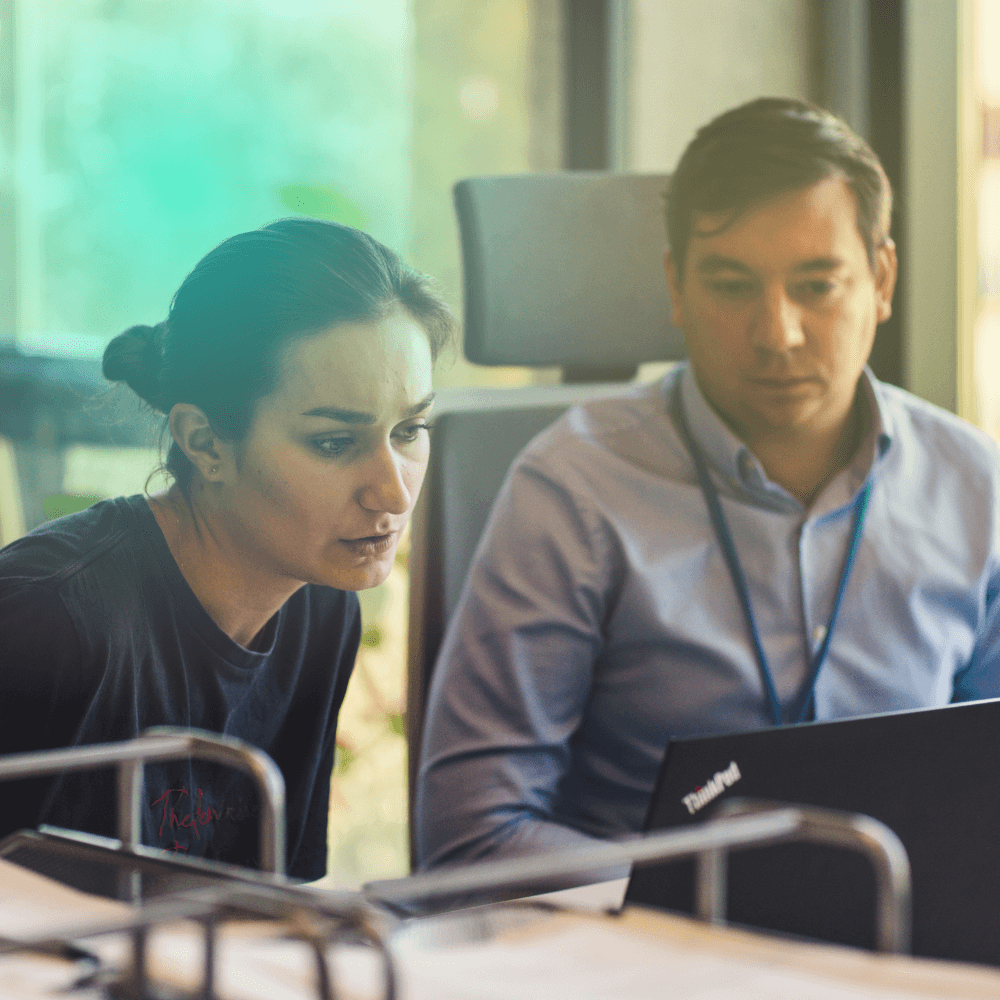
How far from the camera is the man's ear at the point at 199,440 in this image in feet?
2.05

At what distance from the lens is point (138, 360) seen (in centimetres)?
64

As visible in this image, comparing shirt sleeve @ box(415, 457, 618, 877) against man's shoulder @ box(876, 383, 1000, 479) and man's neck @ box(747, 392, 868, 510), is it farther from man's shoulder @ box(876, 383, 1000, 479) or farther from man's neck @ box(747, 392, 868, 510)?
man's shoulder @ box(876, 383, 1000, 479)

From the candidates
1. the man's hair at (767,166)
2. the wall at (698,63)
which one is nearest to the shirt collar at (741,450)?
the man's hair at (767,166)

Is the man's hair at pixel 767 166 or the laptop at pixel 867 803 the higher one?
the man's hair at pixel 767 166

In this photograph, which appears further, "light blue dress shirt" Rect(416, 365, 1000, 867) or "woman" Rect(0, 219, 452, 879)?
"light blue dress shirt" Rect(416, 365, 1000, 867)

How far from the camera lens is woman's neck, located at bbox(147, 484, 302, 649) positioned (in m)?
0.63

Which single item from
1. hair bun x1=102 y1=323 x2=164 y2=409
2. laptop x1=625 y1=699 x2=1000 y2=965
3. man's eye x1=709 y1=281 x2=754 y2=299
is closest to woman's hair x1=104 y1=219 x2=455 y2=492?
hair bun x1=102 y1=323 x2=164 y2=409

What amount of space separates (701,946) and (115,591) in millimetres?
354

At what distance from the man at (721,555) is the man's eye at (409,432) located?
296 millimetres

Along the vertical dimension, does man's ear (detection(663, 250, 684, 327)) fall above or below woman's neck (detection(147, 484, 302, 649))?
above

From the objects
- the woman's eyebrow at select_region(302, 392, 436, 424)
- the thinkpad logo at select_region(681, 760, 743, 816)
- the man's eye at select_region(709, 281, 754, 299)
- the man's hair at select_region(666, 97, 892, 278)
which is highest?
the man's hair at select_region(666, 97, 892, 278)

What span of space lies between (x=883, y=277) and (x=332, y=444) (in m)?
0.59

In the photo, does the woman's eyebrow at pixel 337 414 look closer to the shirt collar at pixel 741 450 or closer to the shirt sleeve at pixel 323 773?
the shirt sleeve at pixel 323 773

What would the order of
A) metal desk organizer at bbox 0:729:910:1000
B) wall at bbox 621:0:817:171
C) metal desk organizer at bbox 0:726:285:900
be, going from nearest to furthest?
metal desk organizer at bbox 0:729:910:1000, metal desk organizer at bbox 0:726:285:900, wall at bbox 621:0:817:171
